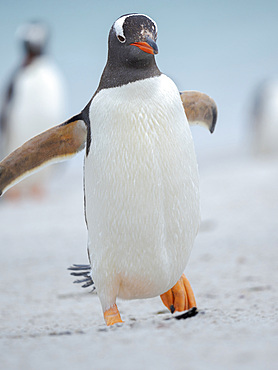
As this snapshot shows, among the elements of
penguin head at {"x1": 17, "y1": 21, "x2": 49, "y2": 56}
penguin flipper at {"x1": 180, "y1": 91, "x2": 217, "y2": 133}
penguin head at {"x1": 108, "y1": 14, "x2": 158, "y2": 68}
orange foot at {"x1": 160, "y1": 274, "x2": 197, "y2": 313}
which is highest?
penguin head at {"x1": 17, "y1": 21, "x2": 49, "y2": 56}

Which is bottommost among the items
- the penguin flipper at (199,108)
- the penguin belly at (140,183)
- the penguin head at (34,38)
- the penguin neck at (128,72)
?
the penguin belly at (140,183)

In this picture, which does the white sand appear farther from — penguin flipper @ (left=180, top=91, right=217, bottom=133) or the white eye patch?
the white eye patch

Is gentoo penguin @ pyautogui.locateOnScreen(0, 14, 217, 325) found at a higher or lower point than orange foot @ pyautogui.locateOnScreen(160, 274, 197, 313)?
higher

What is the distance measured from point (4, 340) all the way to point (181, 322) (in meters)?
0.53

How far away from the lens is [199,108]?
2.20 metres

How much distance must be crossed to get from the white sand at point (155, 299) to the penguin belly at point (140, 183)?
0.20 metres

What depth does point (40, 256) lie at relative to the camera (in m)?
3.82

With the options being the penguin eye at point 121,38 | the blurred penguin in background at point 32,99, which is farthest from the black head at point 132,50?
the blurred penguin in background at point 32,99

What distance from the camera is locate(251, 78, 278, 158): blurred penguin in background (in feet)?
26.9

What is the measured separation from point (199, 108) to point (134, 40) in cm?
47

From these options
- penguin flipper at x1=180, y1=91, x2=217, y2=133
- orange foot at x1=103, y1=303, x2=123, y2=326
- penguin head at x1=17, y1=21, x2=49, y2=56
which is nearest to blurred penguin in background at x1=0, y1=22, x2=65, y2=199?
penguin head at x1=17, y1=21, x2=49, y2=56

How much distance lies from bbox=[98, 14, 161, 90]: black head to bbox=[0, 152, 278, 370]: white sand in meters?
0.79

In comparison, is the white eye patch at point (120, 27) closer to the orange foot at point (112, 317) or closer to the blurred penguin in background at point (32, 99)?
the orange foot at point (112, 317)

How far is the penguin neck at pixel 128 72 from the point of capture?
1.85 m
